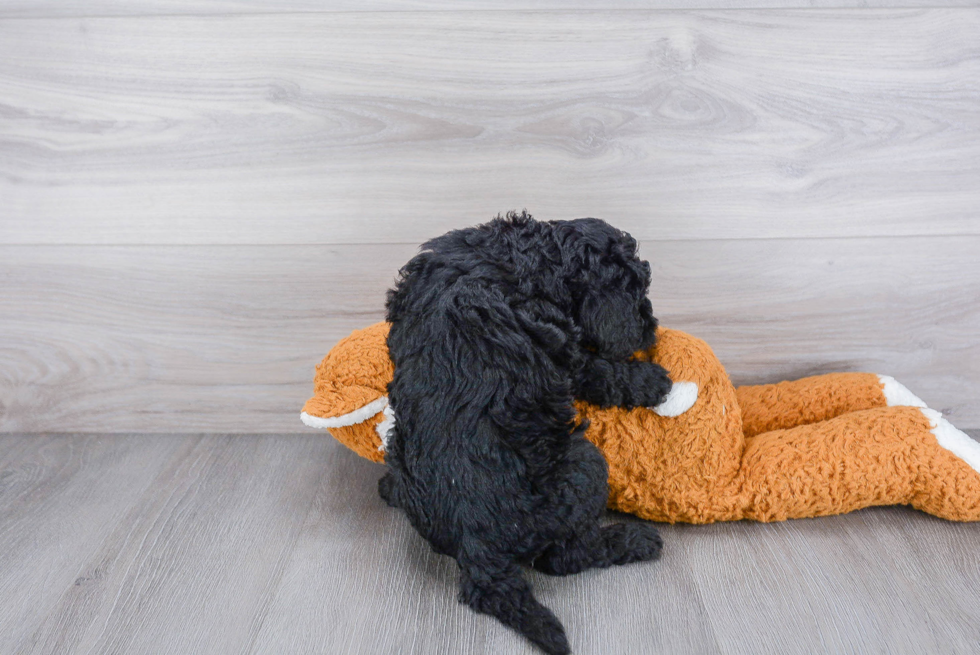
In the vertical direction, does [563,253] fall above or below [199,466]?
above

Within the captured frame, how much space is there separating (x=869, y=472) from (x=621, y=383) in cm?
45

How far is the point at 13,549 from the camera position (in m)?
1.19

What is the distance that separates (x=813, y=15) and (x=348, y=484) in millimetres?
1261

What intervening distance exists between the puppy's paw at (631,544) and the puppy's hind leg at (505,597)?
0.19 meters

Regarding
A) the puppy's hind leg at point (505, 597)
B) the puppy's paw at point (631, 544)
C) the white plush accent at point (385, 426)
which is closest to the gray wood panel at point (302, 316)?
the white plush accent at point (385, 426)

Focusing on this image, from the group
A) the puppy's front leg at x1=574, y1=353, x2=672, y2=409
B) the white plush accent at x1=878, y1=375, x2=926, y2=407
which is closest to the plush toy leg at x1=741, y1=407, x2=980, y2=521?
the white plush accent at x1=878, y1=375, x2=926, y2=407

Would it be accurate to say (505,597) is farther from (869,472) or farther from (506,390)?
(869,472)

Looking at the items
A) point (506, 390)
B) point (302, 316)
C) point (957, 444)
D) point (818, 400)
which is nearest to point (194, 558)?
point (302, 316)

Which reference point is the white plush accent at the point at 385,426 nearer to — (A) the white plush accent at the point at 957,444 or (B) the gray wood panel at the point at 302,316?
(B) the gray wood panel at the point at 302,316

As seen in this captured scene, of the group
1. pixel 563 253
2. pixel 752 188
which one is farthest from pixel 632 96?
pixel 563 253

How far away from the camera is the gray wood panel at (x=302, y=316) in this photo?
4.59ft

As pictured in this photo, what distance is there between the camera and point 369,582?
3.53 ft

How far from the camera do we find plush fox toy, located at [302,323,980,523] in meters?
1.12

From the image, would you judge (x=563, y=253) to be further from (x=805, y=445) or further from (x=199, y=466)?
(x=199, y=466)
